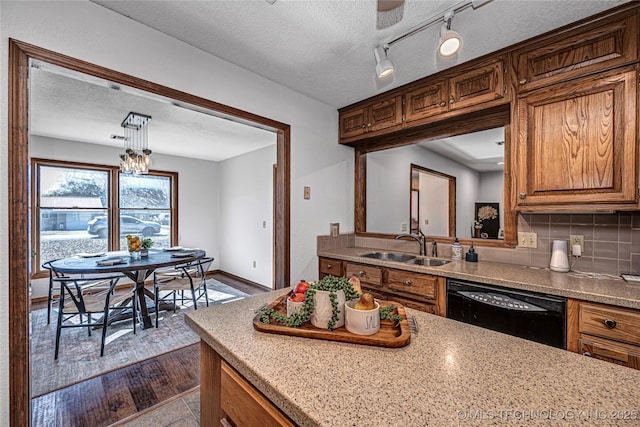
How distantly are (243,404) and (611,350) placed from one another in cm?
175

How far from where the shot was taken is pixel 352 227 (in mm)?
3268

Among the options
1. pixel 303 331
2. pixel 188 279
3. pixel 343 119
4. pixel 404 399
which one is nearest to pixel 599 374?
pixel 404 399

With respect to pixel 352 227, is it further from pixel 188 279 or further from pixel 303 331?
pixel 303 331

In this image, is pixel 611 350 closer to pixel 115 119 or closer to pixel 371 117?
pixel 371 117

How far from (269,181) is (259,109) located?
2342mm

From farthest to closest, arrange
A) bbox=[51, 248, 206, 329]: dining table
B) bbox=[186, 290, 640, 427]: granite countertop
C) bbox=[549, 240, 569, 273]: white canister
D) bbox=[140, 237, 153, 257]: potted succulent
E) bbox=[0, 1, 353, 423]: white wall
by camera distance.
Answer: bbox=[140, 237, 153, 257]: potted succulent → bbox=[51, 248, 206, 329]: dining table → bbox=[549, 240, 569, 273]: white canister → bbox=[0, 1, 353, 423]: white wall → bbox=[186, 290, 640, 427]: granite countertop

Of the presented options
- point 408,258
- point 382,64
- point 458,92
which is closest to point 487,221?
point 408,258

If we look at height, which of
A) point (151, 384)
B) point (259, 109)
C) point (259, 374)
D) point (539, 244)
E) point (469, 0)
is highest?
point (469, 0)

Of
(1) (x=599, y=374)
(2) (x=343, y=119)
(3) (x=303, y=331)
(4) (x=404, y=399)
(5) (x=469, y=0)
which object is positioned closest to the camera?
(4) (x=404, y=399)

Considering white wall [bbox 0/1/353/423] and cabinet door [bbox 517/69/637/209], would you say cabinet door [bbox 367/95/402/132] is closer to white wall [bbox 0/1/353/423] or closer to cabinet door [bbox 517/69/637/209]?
white wall [bbox 0/1/353/423]

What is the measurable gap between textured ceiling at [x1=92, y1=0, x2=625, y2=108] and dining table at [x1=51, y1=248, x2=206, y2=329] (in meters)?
2.19

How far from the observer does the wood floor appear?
1752 millimetres

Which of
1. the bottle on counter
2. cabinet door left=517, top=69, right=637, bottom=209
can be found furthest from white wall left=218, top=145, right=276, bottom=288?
cabinet door left=517, top=69, right=637, bottom=209

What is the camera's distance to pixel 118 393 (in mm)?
1980
